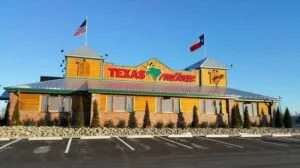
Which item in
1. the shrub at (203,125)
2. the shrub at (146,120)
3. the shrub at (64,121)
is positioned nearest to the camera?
the shrub at (64,121)

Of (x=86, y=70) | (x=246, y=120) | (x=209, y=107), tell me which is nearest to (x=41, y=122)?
(x=86, y=70)

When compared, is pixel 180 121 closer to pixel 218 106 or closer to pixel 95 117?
pixel 218 106

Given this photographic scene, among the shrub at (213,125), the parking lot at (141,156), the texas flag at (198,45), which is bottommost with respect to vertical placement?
the parking lot at (141,156)

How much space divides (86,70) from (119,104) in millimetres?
5685

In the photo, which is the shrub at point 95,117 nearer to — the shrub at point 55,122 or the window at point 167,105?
the shrub at point 55,122

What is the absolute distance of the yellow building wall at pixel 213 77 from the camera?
35875 mm

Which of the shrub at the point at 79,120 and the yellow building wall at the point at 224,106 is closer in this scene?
the shrub at the point at 79,120

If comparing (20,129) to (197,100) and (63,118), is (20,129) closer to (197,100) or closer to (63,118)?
(63,118)

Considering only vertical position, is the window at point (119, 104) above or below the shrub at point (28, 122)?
above

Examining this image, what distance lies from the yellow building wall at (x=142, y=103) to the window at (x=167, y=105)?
53 cm

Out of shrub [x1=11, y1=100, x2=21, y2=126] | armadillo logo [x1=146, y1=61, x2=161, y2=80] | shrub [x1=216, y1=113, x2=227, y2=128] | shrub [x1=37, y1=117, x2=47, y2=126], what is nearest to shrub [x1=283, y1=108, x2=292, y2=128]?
shrub [x1=216, y1=113, x2=227, y2=128]

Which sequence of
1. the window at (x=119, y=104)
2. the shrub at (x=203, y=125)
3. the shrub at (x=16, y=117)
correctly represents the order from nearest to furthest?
the shrub at (x=16, y=117) < the window at (x=119, y=104) < the shrub at (x=203, y=125)

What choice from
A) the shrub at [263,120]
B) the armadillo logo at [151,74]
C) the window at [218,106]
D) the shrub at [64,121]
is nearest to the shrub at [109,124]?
the shrub at [64,121]

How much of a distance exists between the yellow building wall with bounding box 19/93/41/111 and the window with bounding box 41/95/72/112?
49cm
